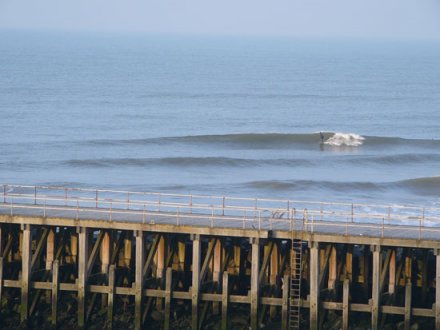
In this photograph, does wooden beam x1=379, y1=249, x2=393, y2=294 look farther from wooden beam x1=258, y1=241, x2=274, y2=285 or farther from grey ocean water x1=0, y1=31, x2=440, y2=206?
grey ocean water x1=0, y1=31, x2=440, y2=206

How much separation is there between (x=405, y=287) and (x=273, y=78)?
4440 inches

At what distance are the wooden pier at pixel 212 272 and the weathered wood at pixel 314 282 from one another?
3 centimetres

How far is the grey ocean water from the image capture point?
64.8 meters

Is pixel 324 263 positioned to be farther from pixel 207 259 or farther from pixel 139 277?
pixel 139 277

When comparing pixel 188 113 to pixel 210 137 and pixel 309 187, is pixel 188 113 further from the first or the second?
pixel 309 187

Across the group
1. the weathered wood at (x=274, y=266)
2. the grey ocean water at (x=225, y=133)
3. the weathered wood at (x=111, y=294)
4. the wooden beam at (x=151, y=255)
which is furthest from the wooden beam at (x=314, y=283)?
the grey ocean water at (x=225, y=133)

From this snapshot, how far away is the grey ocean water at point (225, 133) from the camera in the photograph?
64750mm

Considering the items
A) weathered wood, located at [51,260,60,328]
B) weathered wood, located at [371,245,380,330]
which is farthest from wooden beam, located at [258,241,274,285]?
weathered wood, located at [51,260,60,328]

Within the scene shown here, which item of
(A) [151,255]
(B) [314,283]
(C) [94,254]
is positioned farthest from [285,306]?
(C) [94,254]

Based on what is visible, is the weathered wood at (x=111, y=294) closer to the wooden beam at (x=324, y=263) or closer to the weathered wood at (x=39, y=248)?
the weathered wood at (x=39, y=248)

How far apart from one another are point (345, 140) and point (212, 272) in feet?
155

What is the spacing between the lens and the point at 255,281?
121ft

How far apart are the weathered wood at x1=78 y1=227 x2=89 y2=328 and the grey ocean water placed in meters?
22.3

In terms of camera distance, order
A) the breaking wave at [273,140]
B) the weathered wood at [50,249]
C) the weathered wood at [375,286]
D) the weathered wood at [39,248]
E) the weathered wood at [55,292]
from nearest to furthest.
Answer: the weathered wood at [375,286]
the weathered wood at [55,292]
the weathered wood at [39,248]
the weathered wood at [50,249]
the breaking wave at [273,140]
